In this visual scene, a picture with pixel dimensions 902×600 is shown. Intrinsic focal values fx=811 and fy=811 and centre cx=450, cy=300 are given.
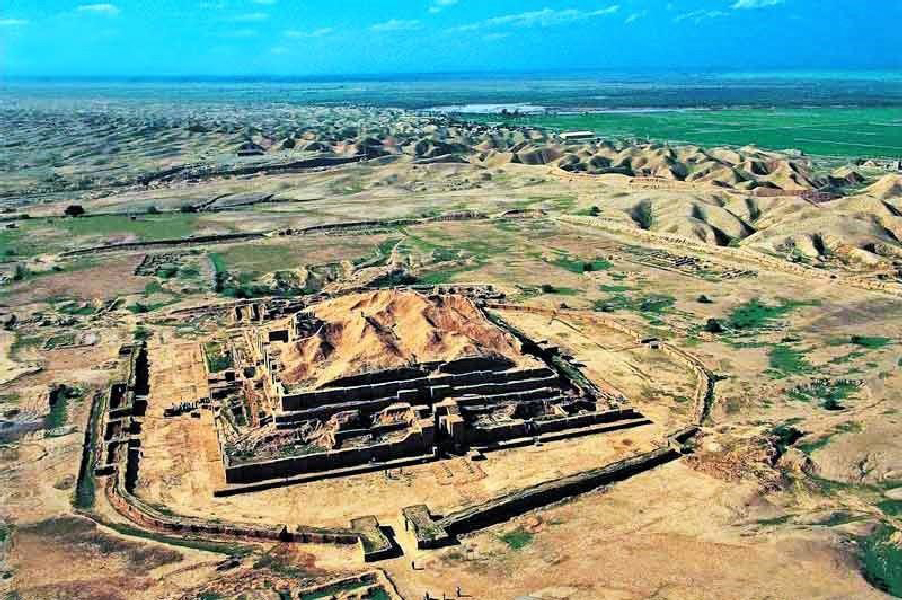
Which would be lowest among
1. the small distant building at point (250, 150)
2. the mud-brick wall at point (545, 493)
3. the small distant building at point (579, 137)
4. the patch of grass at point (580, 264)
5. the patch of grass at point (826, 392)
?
the mud-brick wall at point (545, 493)

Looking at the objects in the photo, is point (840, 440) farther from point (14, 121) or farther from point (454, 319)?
point (14, 121)

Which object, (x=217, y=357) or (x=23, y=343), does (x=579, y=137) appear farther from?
(x=23, y=343)

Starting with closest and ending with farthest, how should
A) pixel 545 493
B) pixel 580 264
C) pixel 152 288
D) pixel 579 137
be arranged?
pixel 545 493 < pixel 152 288 < pixel 580 264 < pixel 579 137

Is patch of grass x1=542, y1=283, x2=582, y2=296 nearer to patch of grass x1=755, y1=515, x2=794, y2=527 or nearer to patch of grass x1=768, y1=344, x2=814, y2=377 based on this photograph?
patch of grass x1=768, y1=344, x2=814, y2=377

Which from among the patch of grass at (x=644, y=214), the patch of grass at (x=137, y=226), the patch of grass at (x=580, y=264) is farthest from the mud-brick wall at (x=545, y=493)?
the patch of grass at (x=137, y=226)

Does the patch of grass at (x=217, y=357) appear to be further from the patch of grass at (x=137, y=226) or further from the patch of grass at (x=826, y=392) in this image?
the patch of grass at (x=137, y=226)

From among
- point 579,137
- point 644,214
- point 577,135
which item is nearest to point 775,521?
point 644,214
